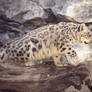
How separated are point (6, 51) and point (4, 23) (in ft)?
4.74

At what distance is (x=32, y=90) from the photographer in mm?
2605

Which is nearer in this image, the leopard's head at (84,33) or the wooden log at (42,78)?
the wooden log at (42,78)

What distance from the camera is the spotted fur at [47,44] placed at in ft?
11.8

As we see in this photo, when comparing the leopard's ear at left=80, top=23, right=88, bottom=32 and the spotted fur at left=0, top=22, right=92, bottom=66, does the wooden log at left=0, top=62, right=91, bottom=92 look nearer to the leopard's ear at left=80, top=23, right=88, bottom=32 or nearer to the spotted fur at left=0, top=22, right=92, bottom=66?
the spotted fur at left=0, top=22, right=92, bottom=66

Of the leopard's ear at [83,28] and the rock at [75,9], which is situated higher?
the rock at [75,9]

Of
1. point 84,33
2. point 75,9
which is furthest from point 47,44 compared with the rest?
point 75,9

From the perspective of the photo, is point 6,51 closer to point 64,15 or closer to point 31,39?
point 31,39

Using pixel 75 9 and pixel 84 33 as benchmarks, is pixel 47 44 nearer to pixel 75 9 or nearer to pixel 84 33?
pixel 84 33

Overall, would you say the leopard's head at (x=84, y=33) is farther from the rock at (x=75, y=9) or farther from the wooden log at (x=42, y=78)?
the rock at (x=75, y=9)

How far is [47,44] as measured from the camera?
3.76 metres

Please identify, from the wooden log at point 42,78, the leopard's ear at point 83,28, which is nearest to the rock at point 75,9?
the leopard's ear at point 83,28

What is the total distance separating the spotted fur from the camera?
3.60 metres

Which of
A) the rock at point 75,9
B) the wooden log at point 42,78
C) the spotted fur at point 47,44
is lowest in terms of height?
the wooden log at point 42,78

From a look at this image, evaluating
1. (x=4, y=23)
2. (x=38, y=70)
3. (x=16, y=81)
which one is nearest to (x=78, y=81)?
(x=38, y=70)
